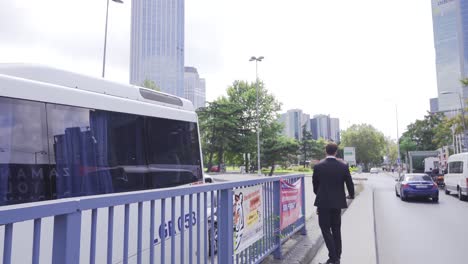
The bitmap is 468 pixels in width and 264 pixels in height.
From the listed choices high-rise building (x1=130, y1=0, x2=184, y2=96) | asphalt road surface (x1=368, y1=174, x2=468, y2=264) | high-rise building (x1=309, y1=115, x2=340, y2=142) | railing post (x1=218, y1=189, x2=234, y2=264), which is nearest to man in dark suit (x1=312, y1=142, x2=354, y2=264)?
asphalt road surface (x1=368, y1=174, x2=468, y2=264)

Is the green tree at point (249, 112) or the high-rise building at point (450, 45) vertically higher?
the high-rise building at point (450, 45)

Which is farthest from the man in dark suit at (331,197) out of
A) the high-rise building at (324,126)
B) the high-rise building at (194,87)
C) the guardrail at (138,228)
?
the high-rise building at (324,126)

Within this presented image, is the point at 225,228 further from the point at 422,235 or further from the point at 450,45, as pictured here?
the point at 450,45

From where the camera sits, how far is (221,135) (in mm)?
44031

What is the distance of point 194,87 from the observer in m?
48.7

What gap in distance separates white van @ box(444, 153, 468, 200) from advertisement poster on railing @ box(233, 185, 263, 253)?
16763 millimetres

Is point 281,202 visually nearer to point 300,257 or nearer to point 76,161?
point 300,257

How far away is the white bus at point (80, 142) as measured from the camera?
330 cm

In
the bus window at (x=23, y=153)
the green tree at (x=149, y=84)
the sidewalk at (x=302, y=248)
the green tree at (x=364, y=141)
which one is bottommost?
the sidewalk at (x=302, y=248)

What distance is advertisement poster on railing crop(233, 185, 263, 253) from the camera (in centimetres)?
423

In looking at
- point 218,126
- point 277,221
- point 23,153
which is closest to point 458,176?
point 277,221

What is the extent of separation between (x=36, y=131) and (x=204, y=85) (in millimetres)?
53973

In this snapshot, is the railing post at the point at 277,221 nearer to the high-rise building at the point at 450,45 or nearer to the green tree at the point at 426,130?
the high-rise building at the point at 450,45

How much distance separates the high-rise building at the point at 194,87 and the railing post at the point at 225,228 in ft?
129
